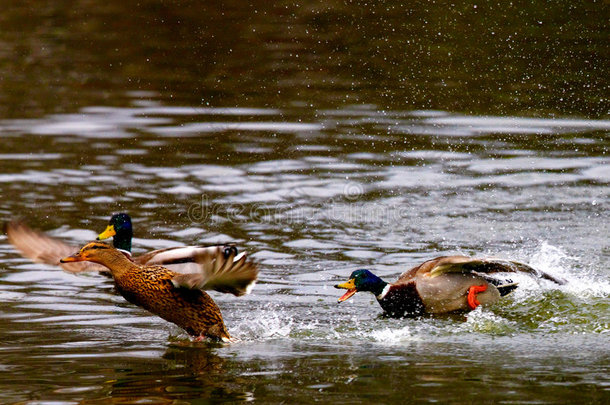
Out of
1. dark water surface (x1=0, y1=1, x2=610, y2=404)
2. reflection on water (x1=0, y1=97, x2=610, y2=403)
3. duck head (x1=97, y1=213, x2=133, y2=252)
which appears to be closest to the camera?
reflection on water (x1=0, y1=97, x2=610, y2=403)

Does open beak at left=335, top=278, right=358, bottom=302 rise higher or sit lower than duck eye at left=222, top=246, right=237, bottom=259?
lower

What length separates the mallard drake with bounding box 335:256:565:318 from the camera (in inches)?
332

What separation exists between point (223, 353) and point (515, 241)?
139 inches

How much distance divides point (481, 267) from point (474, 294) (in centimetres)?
23

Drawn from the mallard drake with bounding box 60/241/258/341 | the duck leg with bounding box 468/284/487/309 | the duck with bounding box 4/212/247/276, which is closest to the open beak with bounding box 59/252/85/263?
the mallard drake with bounding box 60/241/258/341

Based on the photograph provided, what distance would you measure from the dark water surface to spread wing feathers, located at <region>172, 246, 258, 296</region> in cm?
43

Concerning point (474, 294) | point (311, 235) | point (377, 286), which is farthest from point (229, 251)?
point (311, 235)

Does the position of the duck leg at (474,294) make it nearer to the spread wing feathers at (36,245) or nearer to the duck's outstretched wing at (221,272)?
the duck's outstretched wing at (221,272)

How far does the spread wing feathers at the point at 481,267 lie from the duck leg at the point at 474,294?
0.14 metres

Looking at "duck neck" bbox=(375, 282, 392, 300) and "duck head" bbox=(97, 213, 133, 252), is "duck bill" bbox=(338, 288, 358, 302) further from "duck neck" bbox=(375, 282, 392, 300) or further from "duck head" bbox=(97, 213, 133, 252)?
"duck head" bbox=(97, 213, 133, 252)

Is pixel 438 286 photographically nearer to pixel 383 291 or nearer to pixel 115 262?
pixel 383 291

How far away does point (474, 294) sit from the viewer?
854 centimetres

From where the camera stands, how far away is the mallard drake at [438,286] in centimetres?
842

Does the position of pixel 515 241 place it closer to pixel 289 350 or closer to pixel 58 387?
pixel 289 350
